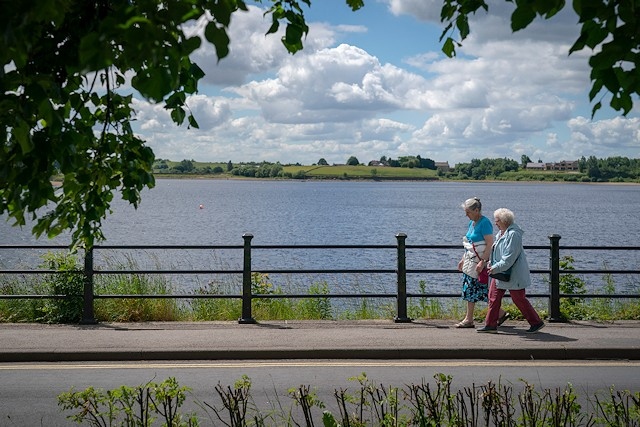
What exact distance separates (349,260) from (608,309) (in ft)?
71.0

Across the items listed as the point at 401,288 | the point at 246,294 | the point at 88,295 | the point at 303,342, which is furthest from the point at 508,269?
the point at 88,295

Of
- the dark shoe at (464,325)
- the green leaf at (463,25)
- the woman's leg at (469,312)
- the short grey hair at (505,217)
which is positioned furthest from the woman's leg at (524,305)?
the green leaf at (463,25)

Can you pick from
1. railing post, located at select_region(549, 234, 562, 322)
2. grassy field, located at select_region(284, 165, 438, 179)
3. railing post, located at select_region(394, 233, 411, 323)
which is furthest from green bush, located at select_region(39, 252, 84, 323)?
grassy field, located at select_region(284, 165, 438, 179)

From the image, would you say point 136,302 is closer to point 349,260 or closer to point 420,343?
point 420,343

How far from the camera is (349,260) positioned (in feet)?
117

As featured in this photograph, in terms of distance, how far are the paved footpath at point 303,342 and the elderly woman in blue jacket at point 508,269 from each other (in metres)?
0.25

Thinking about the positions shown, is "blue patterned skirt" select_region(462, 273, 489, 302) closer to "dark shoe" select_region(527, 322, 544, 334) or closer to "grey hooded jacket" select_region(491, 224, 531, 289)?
"grey hooded jacket" select_region(491, 224, 531, 289)

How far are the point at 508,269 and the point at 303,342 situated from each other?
3.11 metres

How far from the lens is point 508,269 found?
38.9 feet

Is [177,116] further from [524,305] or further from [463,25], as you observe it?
[524,305]

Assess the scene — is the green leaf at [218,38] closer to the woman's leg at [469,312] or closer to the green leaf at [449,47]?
the green leaf at [449,47]

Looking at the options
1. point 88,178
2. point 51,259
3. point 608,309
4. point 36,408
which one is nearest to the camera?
point 88,178

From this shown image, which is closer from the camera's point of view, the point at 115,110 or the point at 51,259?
the point at 115,110

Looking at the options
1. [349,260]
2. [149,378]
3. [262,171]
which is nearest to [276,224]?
[349,260]
